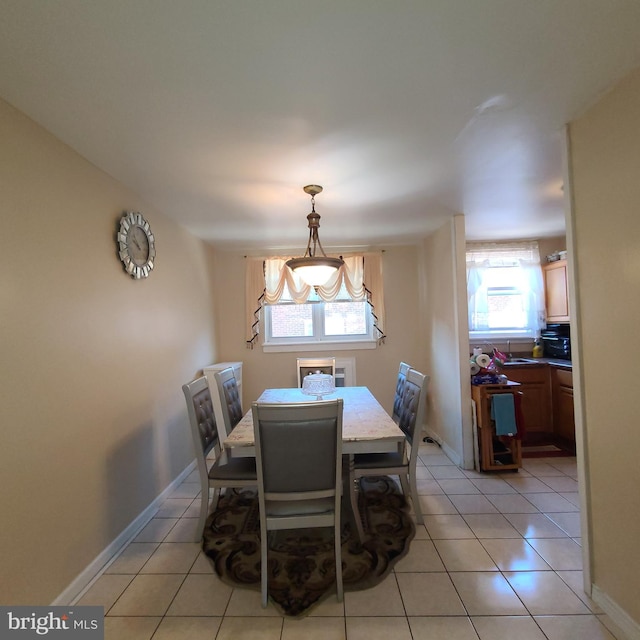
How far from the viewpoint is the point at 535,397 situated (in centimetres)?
375

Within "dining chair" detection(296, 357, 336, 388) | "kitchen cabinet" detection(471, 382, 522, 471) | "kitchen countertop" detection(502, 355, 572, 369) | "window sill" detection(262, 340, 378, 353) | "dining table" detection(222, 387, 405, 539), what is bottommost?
"kitchen cabinet" detection(471, 382, 522, 471)

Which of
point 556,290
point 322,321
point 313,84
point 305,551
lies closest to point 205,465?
point 305,551

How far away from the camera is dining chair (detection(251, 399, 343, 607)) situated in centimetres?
162

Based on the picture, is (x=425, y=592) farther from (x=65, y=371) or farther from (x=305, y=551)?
(x=65, y=371)

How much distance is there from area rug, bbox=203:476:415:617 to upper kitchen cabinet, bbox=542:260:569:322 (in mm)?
2879

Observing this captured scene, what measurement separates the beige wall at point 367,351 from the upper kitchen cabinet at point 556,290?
152cm

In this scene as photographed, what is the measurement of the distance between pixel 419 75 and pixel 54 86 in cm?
146

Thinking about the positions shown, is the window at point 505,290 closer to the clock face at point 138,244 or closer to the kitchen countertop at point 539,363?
the kitchen countertop at point 539,363

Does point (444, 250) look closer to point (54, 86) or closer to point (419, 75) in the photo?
point (419, 75)

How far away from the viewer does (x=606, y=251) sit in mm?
1541

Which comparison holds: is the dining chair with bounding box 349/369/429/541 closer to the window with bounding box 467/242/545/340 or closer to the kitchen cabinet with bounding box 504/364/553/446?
the kitchen cabinet with bounding box 504/364/553/446

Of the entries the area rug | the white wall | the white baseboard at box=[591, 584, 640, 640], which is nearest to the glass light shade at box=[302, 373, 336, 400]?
the area rug

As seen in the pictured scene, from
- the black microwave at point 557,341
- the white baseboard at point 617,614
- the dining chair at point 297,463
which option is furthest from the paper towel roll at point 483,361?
the dining chair at point 297,463

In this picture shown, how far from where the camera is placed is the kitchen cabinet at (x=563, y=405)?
137 inches
